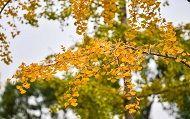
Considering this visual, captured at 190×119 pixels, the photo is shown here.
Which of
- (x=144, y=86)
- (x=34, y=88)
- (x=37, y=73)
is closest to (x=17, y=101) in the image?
(x=34, y=88)

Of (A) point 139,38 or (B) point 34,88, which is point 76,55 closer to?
(A) point 139,38

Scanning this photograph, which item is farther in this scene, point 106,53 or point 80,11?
point 80,11

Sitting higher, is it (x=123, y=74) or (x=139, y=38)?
(x=139, y=38)

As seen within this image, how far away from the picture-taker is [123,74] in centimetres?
310

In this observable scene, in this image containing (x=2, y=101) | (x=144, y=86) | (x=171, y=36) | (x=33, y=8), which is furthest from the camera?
(x=2, y=101)

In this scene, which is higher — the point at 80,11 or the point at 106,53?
the point at 80,11

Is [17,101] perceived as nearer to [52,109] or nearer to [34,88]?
[34,88]

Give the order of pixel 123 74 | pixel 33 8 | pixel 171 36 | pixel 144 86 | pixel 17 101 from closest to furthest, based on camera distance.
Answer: pixel 123 74 < pixel 171 36 < pixel 33 8 < pixel 144 86 < pixel 17 101

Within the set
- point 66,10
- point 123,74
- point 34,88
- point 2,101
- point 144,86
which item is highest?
point 34,88

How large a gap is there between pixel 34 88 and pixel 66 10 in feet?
60.5

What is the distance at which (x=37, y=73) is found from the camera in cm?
321

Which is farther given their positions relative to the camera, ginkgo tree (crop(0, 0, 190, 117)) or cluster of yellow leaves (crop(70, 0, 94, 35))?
cluster of yellow leaves (crop(70, 0, 94, 35))

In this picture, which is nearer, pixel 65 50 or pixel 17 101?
pixel 65 50

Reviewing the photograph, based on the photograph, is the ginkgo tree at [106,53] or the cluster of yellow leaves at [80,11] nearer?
the ginkgo tree at [106,53]
